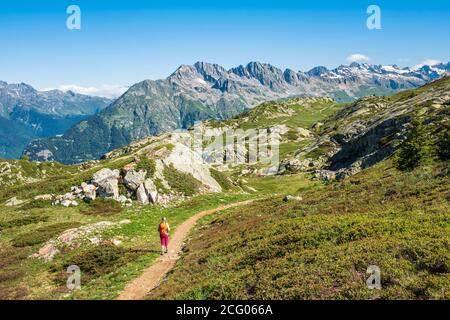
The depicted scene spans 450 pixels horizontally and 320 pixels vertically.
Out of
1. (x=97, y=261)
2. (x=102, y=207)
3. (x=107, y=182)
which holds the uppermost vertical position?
(x=107, y=182)

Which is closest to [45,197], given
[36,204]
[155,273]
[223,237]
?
[36,204]

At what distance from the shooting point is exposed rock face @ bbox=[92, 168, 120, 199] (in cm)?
4997

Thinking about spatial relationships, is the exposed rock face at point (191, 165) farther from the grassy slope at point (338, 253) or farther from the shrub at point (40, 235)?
the grassy slope at point (338, 253)

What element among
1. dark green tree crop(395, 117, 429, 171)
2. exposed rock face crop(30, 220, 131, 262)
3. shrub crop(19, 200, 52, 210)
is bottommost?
exposed rock face crop(30, 220, 131, 262)

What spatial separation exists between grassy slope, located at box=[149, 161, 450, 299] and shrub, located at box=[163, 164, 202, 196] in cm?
2520

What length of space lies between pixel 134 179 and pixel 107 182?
3727mm

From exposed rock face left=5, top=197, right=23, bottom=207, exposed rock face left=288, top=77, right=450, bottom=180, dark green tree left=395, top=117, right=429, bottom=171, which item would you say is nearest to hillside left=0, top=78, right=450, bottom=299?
exposed rock face left=5, top=197, right=23, bottom=207

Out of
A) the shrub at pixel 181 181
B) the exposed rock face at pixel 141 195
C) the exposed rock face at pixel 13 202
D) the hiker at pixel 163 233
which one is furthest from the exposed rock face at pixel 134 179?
the hiker at pixel 163 233

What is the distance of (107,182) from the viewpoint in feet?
167

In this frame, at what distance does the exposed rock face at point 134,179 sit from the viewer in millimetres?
51938

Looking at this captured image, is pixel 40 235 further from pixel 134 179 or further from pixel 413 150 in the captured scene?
Result: pixel 413 150

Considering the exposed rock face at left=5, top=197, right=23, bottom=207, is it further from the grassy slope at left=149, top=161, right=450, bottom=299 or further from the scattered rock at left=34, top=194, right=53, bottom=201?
the grassy slope at left=149, top=161, right=450, bottom=299

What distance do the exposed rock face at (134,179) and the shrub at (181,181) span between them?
13.3 feet
